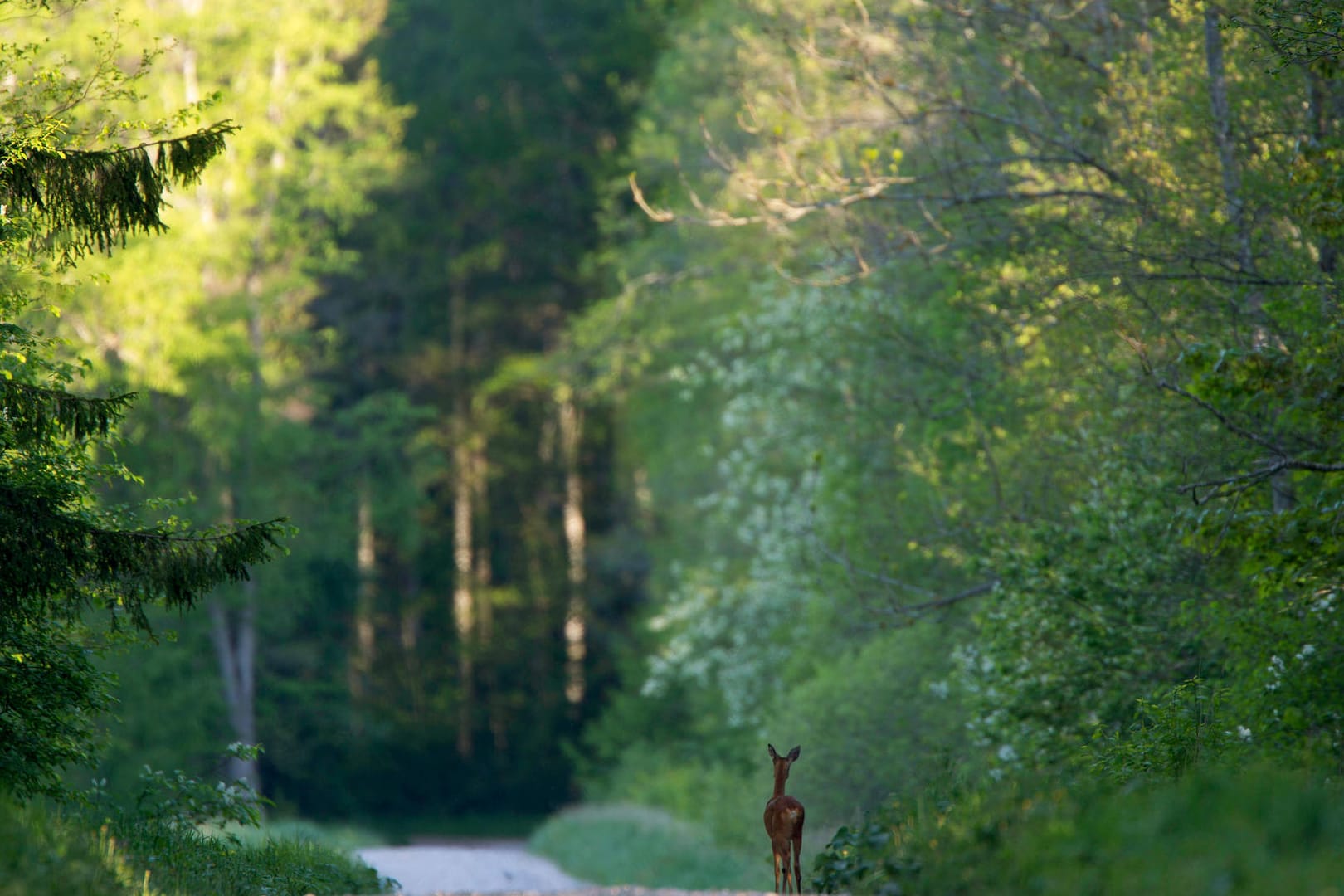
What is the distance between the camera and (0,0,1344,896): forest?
391 inches

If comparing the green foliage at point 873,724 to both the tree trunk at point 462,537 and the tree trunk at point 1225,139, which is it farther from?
the tree trunk at point 462,537

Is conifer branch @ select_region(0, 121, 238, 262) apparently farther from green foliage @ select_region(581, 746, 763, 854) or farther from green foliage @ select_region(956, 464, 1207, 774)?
green foliage @ select_region(581, 746, 763, 854)

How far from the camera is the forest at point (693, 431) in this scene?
9.93m

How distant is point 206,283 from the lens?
29.5 metres

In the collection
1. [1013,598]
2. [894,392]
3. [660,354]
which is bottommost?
[1013,598]

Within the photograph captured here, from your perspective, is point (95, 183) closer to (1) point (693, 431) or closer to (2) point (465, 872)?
(2) point (465, 872)

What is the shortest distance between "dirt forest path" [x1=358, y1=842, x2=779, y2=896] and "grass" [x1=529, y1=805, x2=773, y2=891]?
590mm

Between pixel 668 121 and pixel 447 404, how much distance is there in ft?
37.9

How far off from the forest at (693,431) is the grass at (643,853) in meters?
0.46

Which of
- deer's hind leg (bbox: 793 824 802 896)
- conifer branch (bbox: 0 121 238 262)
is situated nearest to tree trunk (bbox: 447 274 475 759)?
conifer branch (bbox: 0 121 238 262)

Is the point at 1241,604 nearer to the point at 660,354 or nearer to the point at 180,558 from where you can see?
the point at 180,558

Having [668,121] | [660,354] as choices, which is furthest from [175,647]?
[668,121]

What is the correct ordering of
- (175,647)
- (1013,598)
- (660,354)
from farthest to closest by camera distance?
(660,354)
(175,647)
(1013,598)

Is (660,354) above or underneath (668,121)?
underneath
